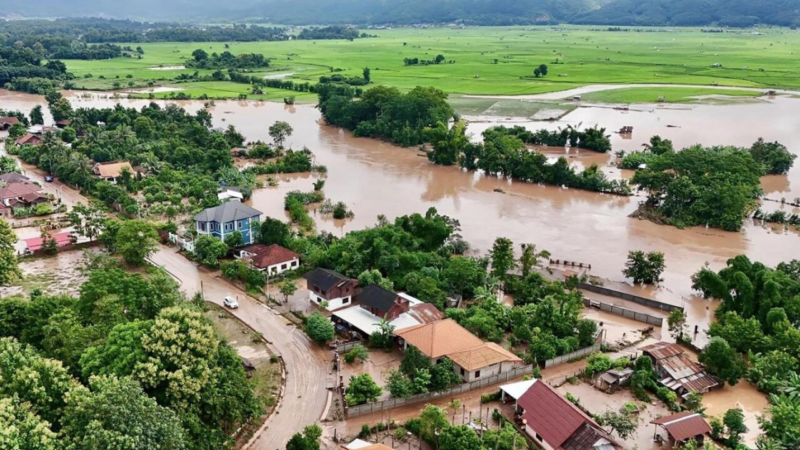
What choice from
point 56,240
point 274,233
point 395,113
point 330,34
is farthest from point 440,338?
point 330,34

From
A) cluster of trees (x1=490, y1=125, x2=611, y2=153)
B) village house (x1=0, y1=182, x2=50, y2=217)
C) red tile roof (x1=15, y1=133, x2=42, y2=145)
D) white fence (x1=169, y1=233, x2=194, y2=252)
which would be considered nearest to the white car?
white fence (x1=169, y1=233, x2=194, y2=252)

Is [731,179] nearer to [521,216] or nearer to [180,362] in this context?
[521,216]

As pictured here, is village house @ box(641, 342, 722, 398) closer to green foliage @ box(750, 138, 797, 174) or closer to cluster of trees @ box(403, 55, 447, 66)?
green foliage @ box(750, 138, 797, 174)

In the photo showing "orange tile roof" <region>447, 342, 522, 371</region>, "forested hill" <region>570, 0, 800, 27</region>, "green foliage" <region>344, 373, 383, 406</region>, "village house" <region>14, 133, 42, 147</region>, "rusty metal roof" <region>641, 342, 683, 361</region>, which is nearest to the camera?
"green foliage" <region>344, 373, 383, 406</region>

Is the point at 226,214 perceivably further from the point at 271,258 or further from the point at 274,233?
the point at 271,258

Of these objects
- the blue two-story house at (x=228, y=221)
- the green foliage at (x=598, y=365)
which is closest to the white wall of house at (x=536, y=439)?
the green foliage at (x=598, y=365)

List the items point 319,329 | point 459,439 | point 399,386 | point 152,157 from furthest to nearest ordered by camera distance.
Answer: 1. point 152,157
2. point 319,329
3. point 399,386
4. point 459,439
